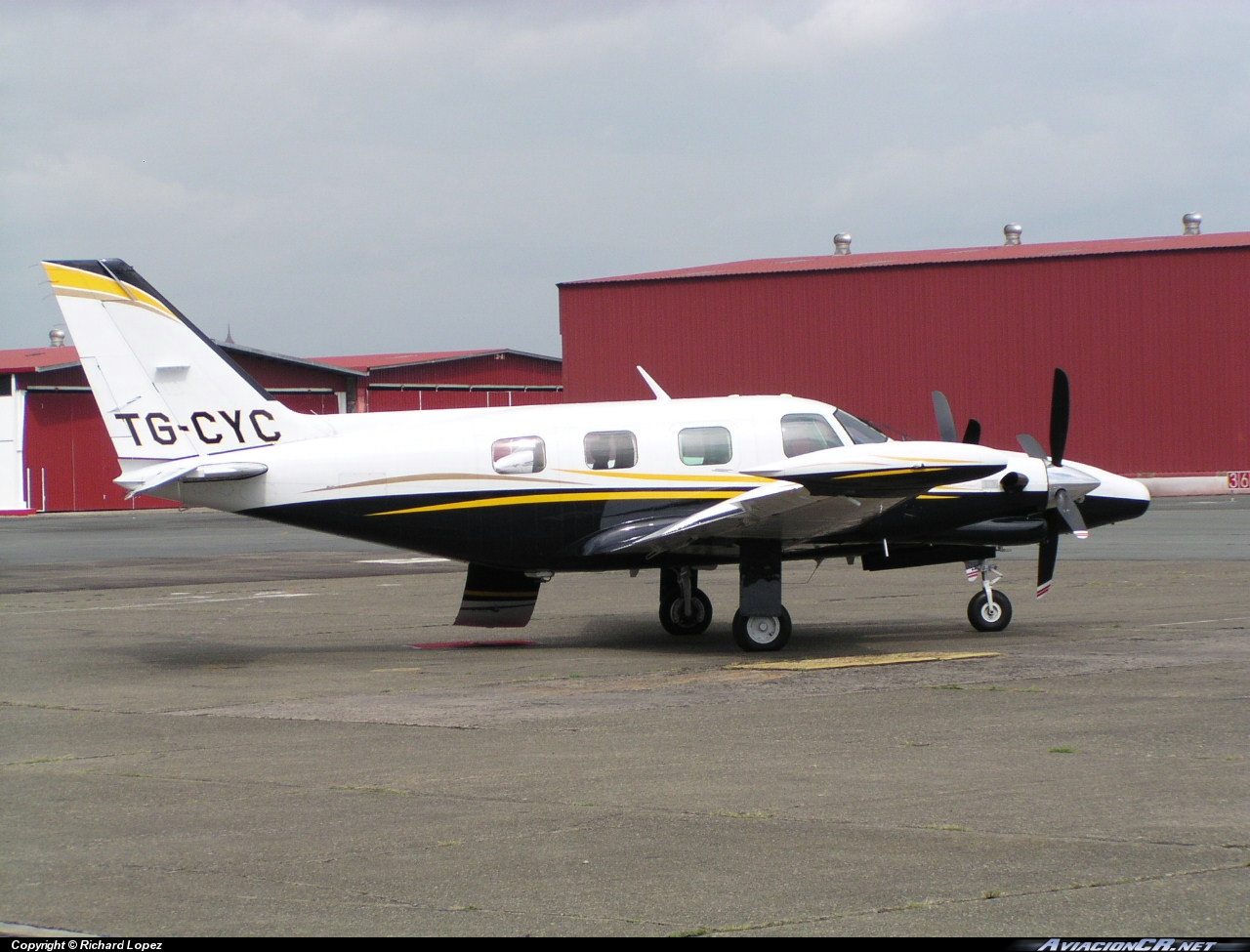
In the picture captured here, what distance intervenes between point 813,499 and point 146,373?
711 centimetres

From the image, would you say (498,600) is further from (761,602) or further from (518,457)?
(761,602)

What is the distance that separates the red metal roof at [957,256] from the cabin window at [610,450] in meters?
37.2

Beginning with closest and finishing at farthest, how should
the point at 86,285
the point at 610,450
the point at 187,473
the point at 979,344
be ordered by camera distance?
the point at 187,473 → the point at 86,285 → the point at 610,450 → the point at 979,344

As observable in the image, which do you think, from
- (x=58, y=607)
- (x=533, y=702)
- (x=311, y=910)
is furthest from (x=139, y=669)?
(x=311, y=910)

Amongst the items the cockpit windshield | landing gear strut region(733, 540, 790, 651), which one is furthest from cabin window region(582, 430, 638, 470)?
the cockpit windshield

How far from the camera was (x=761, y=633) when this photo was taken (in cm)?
1488

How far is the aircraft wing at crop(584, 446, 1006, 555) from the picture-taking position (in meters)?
13.3

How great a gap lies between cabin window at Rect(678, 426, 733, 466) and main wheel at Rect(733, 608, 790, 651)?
171 cm

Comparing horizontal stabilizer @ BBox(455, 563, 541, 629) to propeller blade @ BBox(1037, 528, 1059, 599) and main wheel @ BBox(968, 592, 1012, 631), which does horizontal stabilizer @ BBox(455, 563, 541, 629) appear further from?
propeller blade @ BBox(1037, 528, 1059, 599)

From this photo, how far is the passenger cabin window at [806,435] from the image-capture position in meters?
15.2

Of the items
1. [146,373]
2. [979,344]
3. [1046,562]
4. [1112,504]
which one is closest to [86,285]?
→ [146,373]

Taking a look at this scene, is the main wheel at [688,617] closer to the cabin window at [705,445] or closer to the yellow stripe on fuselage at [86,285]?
the cabin window at [705,445]

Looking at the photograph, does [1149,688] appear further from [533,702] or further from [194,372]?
[194,372]

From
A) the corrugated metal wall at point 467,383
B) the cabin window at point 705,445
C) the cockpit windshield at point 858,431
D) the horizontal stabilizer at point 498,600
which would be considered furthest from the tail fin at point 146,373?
the corrugated metal wall at point 467,383
